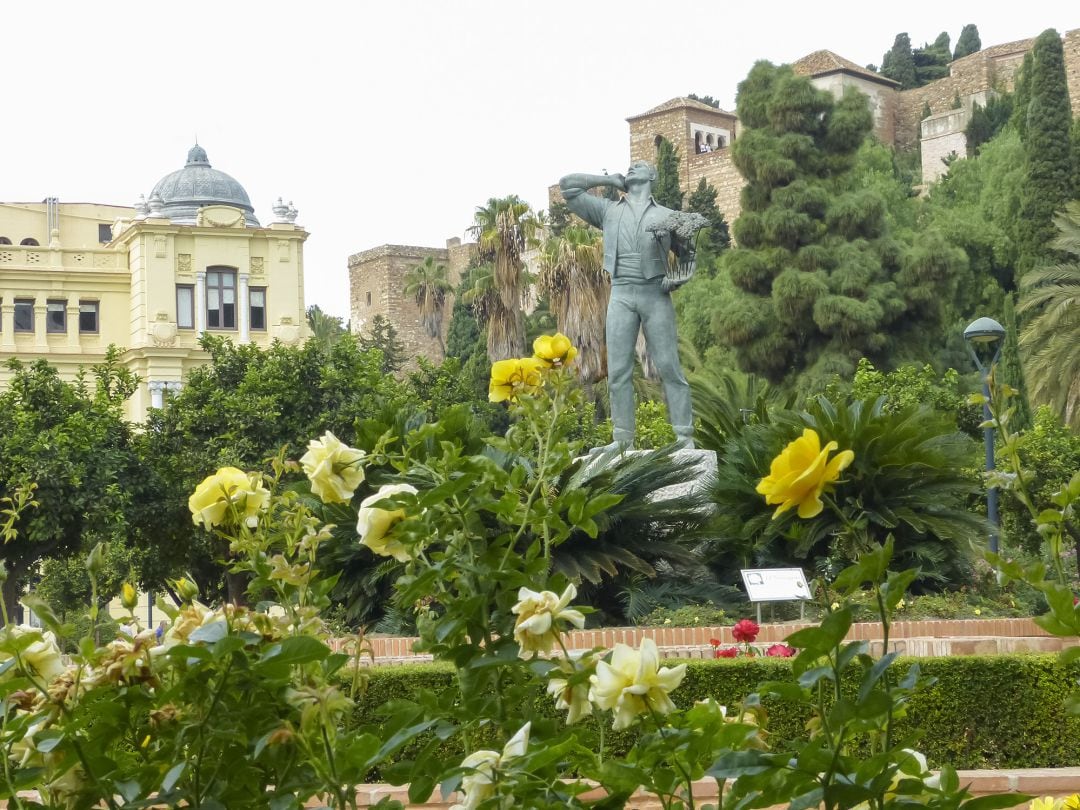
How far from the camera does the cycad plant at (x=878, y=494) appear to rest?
1030cm

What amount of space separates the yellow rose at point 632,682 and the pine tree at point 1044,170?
3598 cm

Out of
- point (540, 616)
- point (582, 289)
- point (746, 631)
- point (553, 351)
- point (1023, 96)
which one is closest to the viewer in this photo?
point (540, 616)

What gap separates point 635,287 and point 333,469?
9262 mm

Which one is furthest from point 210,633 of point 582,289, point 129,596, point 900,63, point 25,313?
point 900,63

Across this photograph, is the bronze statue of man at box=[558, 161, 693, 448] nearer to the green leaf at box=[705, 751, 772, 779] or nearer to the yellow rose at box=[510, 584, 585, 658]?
the yellow rose at box=[510, 584, 585, 658]

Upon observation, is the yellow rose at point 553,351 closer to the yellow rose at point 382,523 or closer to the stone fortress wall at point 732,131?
the yellow rose at point 382,523

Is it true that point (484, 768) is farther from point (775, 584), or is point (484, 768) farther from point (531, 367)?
point (775, 584)

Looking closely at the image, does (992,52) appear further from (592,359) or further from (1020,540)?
(1020,540)

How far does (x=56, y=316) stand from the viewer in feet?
152

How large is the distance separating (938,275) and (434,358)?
42.9 m

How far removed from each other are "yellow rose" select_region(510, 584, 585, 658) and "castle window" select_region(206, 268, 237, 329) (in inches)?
1778

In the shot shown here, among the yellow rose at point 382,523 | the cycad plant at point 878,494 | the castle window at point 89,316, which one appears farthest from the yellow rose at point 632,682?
the castle window at point 89,316

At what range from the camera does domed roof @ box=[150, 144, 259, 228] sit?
50.1 metres

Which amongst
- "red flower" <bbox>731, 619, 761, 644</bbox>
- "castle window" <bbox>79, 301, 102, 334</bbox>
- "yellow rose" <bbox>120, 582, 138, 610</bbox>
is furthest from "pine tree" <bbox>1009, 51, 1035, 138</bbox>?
"yellow rose" <bbox>120, 582, 138, 610</bbox>
